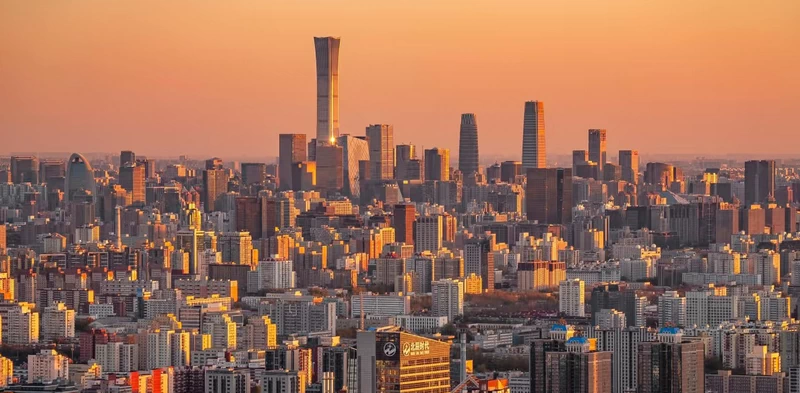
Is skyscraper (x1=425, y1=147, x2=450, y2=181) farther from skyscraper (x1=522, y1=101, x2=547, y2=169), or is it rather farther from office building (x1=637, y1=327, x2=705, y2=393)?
office building (x1=637, y1=327, x2=705, y2=393)

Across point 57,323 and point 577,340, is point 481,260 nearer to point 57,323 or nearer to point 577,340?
point 57,323

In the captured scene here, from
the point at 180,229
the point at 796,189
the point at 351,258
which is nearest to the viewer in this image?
the point at 351,258

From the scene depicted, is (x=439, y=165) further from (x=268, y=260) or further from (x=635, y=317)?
(x=635, y=317)

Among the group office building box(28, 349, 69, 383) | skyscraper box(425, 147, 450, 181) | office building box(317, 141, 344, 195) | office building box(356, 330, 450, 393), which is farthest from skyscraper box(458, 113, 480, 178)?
office building box(356, 330, 450, 393)

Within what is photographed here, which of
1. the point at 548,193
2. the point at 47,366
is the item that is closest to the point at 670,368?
the point at 47,366

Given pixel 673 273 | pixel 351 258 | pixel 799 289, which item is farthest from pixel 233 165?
pixel 799 289

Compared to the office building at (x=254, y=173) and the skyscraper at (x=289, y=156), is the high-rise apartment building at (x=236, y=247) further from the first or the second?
the skyscraper at (x=289, y=156)
